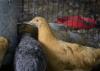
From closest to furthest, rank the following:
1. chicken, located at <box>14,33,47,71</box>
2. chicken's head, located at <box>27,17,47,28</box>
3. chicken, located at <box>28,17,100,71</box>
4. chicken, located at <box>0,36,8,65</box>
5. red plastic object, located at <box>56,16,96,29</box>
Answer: chicken, located at <box>14,33,47,71</box>
chicken, located at <box>0,36,8,65</box>
chicken, located at <box>28,17,100,71</box>
chicken's head, located at <box>27,17,47,28</box>
red plastic object, located at <box>56,16,96,29</box>

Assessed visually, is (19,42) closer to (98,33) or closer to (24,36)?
(24,36)

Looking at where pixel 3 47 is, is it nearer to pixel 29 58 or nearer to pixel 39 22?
pixel 29 58

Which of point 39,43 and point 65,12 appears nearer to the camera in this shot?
point 39,43

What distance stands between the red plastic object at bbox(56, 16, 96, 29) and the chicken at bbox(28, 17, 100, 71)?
3.05 ft

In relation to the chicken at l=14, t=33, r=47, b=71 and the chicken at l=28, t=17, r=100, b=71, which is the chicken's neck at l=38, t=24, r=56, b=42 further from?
the chicken at l=14, t=33, r=47, b=71

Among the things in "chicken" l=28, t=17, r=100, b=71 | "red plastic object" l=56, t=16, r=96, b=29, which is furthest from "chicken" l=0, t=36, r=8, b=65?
"red plastic object" l=56, t=16, r=96, b=29

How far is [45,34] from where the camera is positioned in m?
2.19

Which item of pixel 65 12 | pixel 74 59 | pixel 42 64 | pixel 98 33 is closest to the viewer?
pixel 42 64

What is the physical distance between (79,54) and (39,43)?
28cm

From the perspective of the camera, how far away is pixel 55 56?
2096 millimetres

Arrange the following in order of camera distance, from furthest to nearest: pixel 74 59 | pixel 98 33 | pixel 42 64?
pixel 98 33
pixel 74 59
pixel 42 64

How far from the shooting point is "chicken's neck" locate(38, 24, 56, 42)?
218cm

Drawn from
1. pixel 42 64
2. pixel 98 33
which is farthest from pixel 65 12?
pixel 42 64

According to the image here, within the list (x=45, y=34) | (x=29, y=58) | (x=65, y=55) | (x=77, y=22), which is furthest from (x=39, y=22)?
(x=77, y=22)
